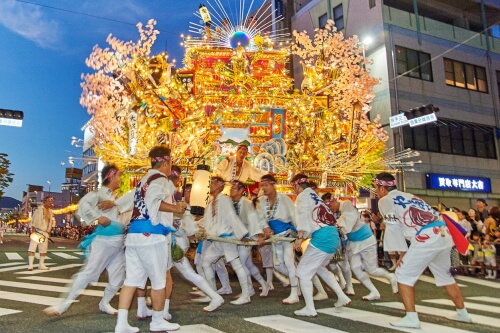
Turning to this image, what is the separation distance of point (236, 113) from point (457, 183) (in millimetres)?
15802

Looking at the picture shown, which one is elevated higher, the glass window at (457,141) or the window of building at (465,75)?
the window of building at (465,75)

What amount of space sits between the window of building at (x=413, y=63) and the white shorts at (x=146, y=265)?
1975 centimetres

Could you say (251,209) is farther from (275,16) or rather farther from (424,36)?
(275,16)

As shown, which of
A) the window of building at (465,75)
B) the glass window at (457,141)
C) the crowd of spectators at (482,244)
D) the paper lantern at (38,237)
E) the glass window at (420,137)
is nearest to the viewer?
the crowd of spectators at (482,244)

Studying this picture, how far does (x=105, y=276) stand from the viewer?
9.09 m

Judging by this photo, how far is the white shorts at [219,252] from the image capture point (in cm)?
624

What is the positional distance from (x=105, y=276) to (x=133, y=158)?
9.58 ft

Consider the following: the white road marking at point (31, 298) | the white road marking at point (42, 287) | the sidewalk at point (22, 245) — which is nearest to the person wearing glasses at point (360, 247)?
the white road marking at point (42, 287)

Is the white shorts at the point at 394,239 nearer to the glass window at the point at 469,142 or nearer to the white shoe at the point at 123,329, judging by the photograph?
the white shoe at the point at 123,329

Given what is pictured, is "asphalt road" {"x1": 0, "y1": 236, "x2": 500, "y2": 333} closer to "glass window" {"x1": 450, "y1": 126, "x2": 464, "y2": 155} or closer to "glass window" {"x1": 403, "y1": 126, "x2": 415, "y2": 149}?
"glass window" {"x1": 403, "y1": 126, "x2": 415, "y2": 149}

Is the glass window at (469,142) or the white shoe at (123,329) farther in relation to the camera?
the glass window at (469,142)

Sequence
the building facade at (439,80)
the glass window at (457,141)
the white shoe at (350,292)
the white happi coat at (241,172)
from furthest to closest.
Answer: the glass window at (457,141) → the building facade at (439,80) → the white happi coat at (241,172) → the white shoe at (350,292)

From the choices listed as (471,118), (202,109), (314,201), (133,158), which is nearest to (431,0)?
(471,118)

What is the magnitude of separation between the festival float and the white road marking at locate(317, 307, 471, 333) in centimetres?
487
